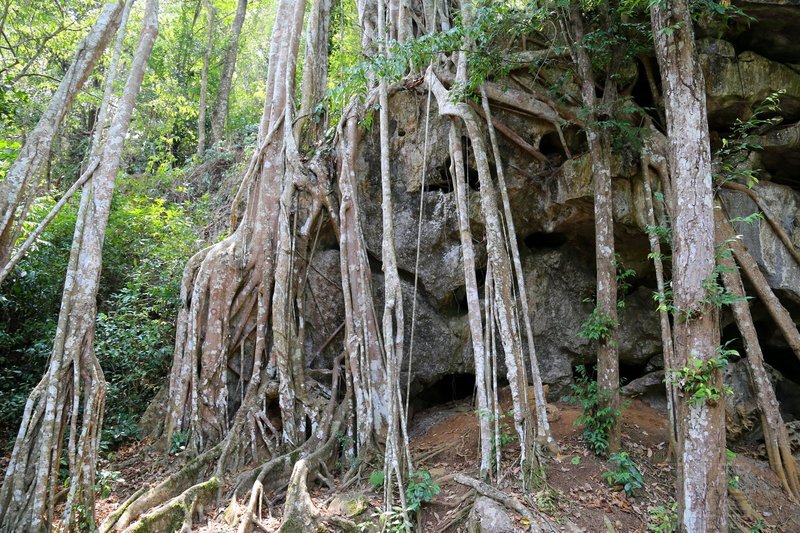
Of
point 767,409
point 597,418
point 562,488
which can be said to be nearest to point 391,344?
point 562,488

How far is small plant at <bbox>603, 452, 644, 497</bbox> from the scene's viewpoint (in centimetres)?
443

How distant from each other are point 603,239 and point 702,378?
1963mm

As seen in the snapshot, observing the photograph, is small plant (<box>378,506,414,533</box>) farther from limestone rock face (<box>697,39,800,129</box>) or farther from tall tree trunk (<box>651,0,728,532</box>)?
limestone rock face (<box>697,39,800,129</box>)

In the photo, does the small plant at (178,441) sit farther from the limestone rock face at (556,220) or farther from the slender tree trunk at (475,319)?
the slender tree trunk at (475,319)

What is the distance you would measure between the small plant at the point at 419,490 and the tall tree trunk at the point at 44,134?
386 centimetres

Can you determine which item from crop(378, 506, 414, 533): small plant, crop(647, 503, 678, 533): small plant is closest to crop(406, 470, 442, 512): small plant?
crop(378, 506, 414, 533): small plant

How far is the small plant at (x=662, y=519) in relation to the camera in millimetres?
3918

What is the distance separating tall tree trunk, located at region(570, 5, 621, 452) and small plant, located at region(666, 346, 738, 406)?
1376 mm

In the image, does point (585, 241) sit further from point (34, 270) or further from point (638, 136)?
point (34, 270)

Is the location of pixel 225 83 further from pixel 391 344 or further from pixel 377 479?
pixel 377 479

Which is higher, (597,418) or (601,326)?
(601,326)

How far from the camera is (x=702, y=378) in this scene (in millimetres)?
3441

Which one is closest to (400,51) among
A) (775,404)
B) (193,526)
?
(193,526)

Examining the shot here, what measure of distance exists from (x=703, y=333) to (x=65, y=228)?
7.12 meters
